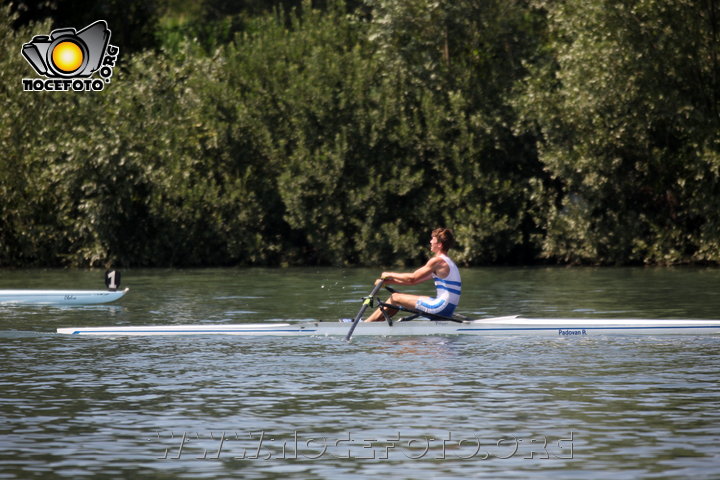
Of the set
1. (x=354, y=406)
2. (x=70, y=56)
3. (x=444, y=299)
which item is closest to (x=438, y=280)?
(x=444, y=299)

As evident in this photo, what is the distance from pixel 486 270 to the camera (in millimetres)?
43062

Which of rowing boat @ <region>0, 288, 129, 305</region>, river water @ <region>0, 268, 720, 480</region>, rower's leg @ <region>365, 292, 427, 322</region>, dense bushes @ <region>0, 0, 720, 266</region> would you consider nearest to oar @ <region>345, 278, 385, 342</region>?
river water @ <region>0, 268, 720, 480</region>

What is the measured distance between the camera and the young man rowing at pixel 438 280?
20.4 metres

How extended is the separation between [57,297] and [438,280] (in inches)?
476

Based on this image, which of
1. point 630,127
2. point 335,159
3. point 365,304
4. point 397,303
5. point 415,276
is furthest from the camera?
point 335,159

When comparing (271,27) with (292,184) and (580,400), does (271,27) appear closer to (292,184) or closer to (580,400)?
(292,184)

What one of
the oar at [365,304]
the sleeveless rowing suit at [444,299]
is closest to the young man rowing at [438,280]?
the sleeveless rowing suit at [444,299]

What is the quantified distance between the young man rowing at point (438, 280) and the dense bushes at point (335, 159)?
77.2 ft

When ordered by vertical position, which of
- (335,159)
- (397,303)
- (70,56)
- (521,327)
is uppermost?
(70,56)

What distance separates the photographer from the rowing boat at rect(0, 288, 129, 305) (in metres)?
29.5

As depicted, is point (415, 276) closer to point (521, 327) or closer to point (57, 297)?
point (521, 327)

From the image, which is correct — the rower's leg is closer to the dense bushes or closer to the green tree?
the green tree

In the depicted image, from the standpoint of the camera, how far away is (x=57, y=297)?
29.5 meters

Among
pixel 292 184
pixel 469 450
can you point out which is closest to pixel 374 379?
pixel 469 450
